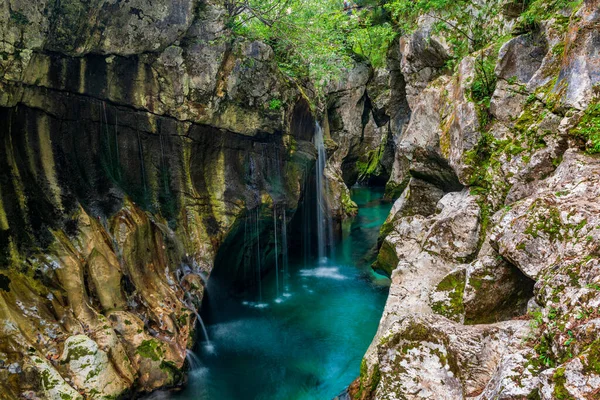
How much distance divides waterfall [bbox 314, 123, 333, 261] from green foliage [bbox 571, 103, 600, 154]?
1205cm

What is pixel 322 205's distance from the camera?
1978cm

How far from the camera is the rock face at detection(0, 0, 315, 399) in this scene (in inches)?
300

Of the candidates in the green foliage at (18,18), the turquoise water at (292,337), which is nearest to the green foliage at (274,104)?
the turquoise water at (292,337)

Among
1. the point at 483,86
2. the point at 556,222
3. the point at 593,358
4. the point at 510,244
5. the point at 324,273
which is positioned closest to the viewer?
the point at 593,358

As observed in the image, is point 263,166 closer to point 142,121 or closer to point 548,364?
point 142,121

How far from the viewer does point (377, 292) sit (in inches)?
583

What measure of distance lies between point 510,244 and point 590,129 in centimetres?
221

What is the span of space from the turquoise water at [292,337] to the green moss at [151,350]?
962 millimetres

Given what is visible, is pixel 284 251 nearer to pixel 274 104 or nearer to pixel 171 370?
pixel 274 104

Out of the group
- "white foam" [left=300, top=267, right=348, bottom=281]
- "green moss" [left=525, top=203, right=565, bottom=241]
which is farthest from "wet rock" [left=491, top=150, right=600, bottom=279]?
"white foam" [left=300, top=267, right=348, bottom=281]

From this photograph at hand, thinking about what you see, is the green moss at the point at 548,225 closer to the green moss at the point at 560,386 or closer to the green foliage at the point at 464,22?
the green moss at the point at 560,386

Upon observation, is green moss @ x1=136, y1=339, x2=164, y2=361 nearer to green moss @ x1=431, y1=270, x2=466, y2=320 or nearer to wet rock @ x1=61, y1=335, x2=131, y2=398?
wet rock @ x1=61, y1=335, x2=131, y2=398

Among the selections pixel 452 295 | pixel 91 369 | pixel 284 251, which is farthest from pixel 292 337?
pixel 452 295

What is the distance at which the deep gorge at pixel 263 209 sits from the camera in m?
5.32
